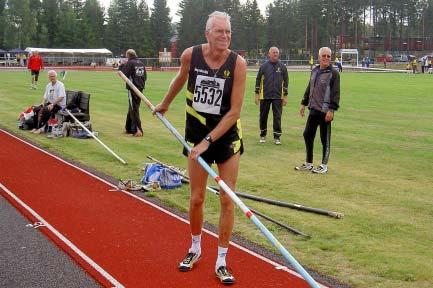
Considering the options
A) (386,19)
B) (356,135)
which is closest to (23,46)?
(386,19)

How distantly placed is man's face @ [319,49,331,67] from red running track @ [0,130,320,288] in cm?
379

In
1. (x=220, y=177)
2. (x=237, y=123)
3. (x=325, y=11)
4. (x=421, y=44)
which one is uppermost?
(x=325, y=11)

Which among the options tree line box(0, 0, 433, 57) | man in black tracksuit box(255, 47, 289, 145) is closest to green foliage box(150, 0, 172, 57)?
tree line box(0, 0, 433, 57)

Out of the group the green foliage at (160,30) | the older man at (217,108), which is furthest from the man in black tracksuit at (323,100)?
the green foliage at (160,30)

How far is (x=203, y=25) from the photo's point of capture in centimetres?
10344

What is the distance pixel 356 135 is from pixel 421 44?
312 feet

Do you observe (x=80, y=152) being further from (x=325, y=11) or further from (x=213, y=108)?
(x=325, y=11)

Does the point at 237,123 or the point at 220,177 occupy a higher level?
the point at 237,123

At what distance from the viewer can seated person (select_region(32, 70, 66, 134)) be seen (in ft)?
46.2

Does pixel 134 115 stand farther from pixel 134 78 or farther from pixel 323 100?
pixel 323 100

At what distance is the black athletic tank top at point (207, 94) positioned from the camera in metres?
4.85

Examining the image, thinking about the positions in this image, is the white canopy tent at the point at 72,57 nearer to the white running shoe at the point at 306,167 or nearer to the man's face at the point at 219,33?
the white running shoe at the point at 306,167

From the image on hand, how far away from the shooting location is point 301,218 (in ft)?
23.0

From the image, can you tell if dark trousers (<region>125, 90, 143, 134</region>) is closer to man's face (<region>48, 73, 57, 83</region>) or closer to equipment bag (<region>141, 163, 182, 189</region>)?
man's face (<region>48, 73, 57, 83</region>)
